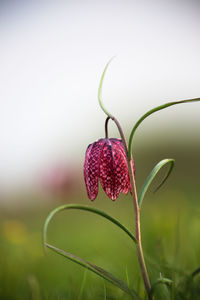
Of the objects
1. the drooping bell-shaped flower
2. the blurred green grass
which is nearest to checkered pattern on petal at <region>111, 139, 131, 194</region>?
the drooping bell-shaped flower

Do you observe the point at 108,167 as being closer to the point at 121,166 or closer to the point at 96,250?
the point at 121,166

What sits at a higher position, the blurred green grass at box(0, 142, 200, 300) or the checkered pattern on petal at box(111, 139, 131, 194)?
the checkered pattern on petal at box(111, 139, 131, 194)

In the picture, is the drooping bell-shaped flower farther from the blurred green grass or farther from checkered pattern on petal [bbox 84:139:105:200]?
the blurred green grass

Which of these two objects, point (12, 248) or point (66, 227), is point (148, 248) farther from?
point (66, 227)

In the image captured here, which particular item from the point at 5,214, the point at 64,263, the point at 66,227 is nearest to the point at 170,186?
the point at 66,227

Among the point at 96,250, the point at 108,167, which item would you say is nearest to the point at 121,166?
the point at 108,167
